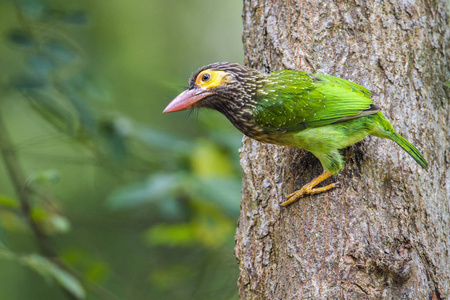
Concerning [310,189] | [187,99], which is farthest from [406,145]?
[187,99]

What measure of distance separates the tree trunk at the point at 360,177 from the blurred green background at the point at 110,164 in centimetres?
101

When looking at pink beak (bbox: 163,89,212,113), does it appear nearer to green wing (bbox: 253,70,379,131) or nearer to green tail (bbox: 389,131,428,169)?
green wing (bbox: 253,70,379,131)

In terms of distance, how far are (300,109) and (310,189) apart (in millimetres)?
542

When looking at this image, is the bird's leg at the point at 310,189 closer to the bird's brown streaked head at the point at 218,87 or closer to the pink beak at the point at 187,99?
the bird's brown streaked head at the point at 218,87

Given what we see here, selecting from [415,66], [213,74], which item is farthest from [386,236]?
[213,74]

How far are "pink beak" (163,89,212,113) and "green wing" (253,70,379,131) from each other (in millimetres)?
404

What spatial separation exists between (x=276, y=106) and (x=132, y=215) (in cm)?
432

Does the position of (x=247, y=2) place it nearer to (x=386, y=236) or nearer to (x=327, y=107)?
(x=327, y=107)

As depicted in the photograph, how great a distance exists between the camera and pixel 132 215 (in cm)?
733

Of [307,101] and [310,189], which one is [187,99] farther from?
[310,189]

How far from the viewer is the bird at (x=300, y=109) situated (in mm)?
3293

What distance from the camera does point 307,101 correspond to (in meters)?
3.46

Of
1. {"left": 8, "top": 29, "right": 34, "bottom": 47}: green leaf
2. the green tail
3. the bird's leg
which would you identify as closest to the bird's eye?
the bird's leg

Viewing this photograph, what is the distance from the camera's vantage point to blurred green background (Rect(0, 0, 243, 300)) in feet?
16.9
